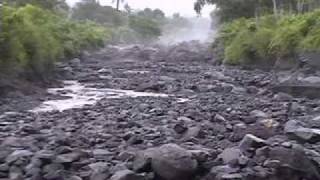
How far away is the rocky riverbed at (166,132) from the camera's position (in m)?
7.73

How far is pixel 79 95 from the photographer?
17734mm

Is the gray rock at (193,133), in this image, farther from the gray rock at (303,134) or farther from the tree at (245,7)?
the tree at (245,7)

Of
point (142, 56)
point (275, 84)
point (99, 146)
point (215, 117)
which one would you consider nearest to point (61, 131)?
point (99, 146)

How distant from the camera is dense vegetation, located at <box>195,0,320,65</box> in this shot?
2298 centimetres

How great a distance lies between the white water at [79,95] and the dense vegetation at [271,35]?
722 centimetres

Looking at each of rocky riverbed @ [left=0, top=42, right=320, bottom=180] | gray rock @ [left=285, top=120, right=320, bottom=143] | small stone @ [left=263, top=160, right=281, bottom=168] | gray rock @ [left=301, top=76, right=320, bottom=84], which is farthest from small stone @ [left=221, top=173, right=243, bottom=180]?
gray rock @ [left=301, top=76, right=320, bottom=84]

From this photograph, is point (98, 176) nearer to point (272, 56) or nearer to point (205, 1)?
point (272, 56)

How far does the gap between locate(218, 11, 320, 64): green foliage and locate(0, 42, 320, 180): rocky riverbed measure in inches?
98.1

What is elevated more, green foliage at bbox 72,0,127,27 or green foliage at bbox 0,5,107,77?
green foliage at bbox 72,0,127,27

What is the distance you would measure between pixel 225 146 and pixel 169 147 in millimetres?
1889

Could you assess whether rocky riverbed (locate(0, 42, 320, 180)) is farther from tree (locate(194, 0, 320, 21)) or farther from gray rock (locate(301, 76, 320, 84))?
tree (locate(194, 0, 320, 21))

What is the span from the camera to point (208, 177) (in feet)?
25.2

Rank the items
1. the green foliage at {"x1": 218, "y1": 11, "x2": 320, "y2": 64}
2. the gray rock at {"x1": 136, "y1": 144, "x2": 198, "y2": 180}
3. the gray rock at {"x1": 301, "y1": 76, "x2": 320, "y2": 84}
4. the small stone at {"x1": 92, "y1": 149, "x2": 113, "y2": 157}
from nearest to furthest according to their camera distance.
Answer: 1. the gray rock at {"x1": 136, "y1": 144, "x2": 198, "y2": 180}
2. the small stone at {"x1": 92, "y1": 149, "x2": 113, "y2": 157}
3. the gray rock at {"x1": 301, "y1": 76, "x2": 320, "y2": 84}
4. the green foliage at {"x1": 218, "y1": 11, "x2": 320, "y2": 64}

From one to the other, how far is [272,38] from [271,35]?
0.60 metres
